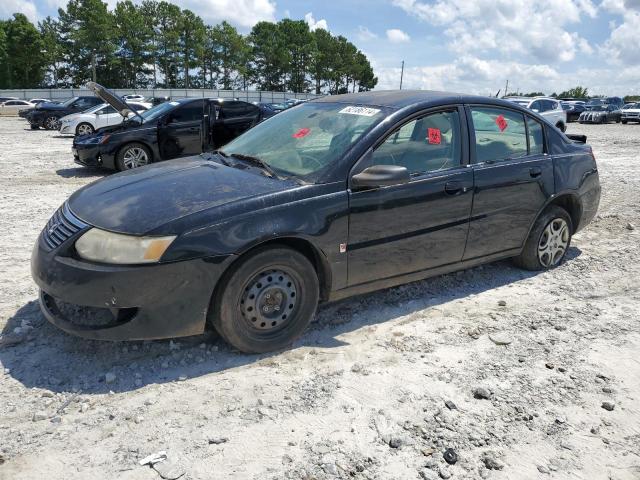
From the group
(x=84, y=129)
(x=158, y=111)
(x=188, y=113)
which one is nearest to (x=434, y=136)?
(x=188, y=113)

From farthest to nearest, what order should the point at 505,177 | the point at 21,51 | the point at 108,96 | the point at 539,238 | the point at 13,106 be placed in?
1. the point at 21,51
2. the point at 13,106
3. the point at 108,96
4. the point at 539,238
5. the point at 505,177

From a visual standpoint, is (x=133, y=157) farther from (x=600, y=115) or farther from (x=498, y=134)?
(x=600, y=115)

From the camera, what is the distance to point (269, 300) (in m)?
3.39

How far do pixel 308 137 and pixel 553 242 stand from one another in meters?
2.70

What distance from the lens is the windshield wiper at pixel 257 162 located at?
12.1ft

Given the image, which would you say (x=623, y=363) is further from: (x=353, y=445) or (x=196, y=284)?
(x=196, y=284)

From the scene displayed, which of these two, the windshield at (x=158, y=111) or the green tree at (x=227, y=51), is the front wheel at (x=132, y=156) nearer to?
the windshield at (x=158, y=111)

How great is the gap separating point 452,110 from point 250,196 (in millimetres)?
1914

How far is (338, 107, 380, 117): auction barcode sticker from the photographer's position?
13.1ft

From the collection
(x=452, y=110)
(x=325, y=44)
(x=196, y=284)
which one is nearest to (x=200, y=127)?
(x=452, y=110)

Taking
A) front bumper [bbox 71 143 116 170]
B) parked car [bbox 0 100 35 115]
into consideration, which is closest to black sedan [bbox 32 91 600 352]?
front bumper [bbox 71 143 116 170]

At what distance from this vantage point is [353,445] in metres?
2.63

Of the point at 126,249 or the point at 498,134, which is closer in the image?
the point at 126,249

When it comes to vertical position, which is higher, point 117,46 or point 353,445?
point 117,46
